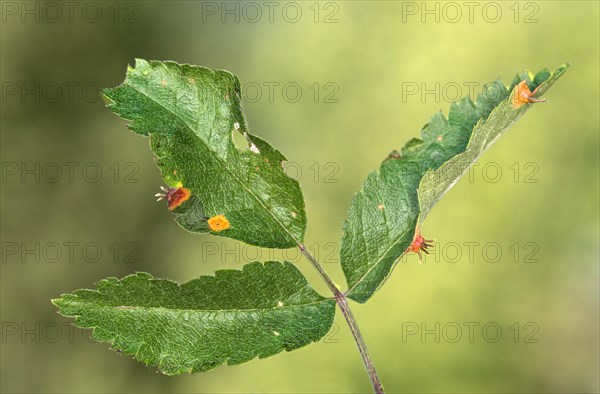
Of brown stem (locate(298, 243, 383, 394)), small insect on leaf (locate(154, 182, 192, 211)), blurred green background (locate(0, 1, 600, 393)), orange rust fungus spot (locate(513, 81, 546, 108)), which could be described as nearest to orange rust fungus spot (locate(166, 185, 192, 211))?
small insect on leaf (locate(154, 182, 192, 211))

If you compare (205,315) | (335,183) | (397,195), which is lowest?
(335,183)

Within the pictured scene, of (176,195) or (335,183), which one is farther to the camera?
(335,183)

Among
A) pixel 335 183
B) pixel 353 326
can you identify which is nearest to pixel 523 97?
pixel 353 326

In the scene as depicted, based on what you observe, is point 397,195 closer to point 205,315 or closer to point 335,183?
point 205,315

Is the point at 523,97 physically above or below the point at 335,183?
above

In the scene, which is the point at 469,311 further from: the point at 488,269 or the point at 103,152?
the point at 103,152

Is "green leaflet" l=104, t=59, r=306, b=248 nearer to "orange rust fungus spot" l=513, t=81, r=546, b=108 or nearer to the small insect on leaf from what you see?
the small insect on leaf

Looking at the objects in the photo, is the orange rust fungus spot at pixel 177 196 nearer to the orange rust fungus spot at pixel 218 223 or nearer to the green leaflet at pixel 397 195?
the orange rust fungus spot at pixel 218 223
